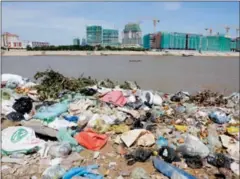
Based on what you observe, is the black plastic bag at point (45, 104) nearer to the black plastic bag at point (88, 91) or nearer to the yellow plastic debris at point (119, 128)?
the black plastic bag at point (88, 91)

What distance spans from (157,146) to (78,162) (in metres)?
0.93

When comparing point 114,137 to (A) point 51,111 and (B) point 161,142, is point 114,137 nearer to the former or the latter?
(B) point 161,142

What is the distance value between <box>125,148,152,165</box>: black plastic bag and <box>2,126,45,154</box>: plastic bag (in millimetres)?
988

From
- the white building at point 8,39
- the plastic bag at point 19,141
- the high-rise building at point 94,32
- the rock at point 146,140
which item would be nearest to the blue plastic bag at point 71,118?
the plastic bag at point 19,141

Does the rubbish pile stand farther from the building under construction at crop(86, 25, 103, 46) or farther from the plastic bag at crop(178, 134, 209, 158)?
the building under construction at crop(86, 25, 103, 46)

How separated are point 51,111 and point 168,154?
1881 mm

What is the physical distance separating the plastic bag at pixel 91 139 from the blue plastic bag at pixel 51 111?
0.74 metres

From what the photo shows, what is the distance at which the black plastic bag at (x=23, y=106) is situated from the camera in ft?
12.9

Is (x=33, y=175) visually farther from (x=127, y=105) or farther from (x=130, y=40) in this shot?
(x=130, y=40)

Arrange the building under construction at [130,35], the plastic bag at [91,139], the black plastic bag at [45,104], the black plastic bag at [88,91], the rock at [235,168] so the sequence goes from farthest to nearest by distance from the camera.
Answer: the building under construction at [130,35] < the black plastic bag at [88,91] < the black plastic bag at [45,104] < the plastic bag at [91,139] < the rock at [235,168]

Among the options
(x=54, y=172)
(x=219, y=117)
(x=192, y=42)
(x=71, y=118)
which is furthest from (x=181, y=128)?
(x=192, y=42)

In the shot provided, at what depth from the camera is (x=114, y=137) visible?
3.18 metres

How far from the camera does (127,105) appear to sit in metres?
4.30

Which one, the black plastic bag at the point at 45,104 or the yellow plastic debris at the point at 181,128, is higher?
the black plastic bag at the point at 45,104
